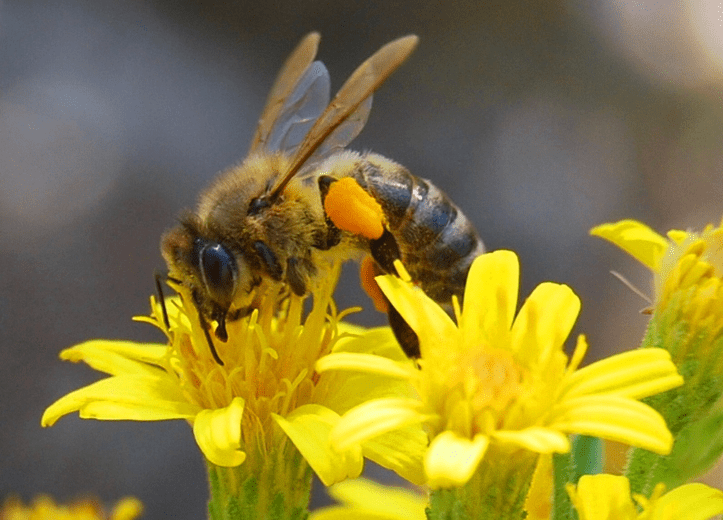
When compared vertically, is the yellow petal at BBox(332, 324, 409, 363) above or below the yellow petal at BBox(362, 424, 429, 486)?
above

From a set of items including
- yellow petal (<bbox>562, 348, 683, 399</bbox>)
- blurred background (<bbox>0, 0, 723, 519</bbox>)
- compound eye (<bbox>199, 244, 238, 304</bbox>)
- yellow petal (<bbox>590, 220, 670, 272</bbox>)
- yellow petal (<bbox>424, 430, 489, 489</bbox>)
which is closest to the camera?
yellow petal (<bbox>424, 430, 489, 489</bbox>)

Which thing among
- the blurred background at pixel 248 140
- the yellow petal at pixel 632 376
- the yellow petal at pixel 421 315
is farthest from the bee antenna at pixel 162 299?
the blurred background at pixel 248 140

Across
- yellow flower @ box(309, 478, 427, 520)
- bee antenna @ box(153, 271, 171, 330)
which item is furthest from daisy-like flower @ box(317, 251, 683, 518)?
yellow flower @ box(309, 478, 427, 520)

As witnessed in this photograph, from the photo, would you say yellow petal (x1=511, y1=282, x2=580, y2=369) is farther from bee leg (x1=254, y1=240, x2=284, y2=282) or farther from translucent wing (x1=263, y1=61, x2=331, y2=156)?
translucent wing (x1=263, y1=61, x2=331, y2=156)

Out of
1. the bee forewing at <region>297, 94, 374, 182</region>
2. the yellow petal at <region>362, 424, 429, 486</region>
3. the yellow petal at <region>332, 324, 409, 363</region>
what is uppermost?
the bee forewing at <region>297, 94, 374, 182</region>

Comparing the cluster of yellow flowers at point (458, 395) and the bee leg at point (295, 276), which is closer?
the cluster of yellow flowers at point (458, 395)

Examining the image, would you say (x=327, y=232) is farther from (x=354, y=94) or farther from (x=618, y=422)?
(x=618, y=422)

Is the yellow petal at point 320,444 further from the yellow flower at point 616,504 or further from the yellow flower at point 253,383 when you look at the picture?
the yellow flower at point 616,504
